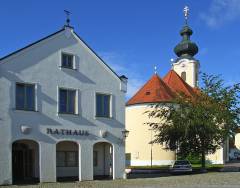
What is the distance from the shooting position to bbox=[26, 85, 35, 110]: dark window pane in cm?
2662

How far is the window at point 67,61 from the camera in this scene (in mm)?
29000

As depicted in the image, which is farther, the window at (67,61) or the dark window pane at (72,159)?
the dark window pane at (72,159)

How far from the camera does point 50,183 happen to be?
26.5 m

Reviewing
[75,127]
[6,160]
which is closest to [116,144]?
[75,127]

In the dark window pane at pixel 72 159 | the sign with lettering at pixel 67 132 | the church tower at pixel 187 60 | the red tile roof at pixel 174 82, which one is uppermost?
the church tower at pixel 187 60

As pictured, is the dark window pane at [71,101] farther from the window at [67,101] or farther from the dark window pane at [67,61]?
the dark window pane at [67,61]

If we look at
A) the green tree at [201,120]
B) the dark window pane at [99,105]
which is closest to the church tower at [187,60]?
the green tree at [201,120]

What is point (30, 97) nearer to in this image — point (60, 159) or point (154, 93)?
point (60, 159)

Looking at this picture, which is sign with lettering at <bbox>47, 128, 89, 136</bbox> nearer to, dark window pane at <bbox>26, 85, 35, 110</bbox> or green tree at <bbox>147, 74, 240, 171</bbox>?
dark window pane at <bbox>26, 85, 35, 110</bbox>

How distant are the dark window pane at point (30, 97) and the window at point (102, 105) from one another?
5033mm

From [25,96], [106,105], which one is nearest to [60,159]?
[106,105]

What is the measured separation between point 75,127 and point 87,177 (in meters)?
3.40

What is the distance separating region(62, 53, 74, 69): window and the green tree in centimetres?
1343

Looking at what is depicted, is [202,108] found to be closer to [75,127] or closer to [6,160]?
[75,127]
